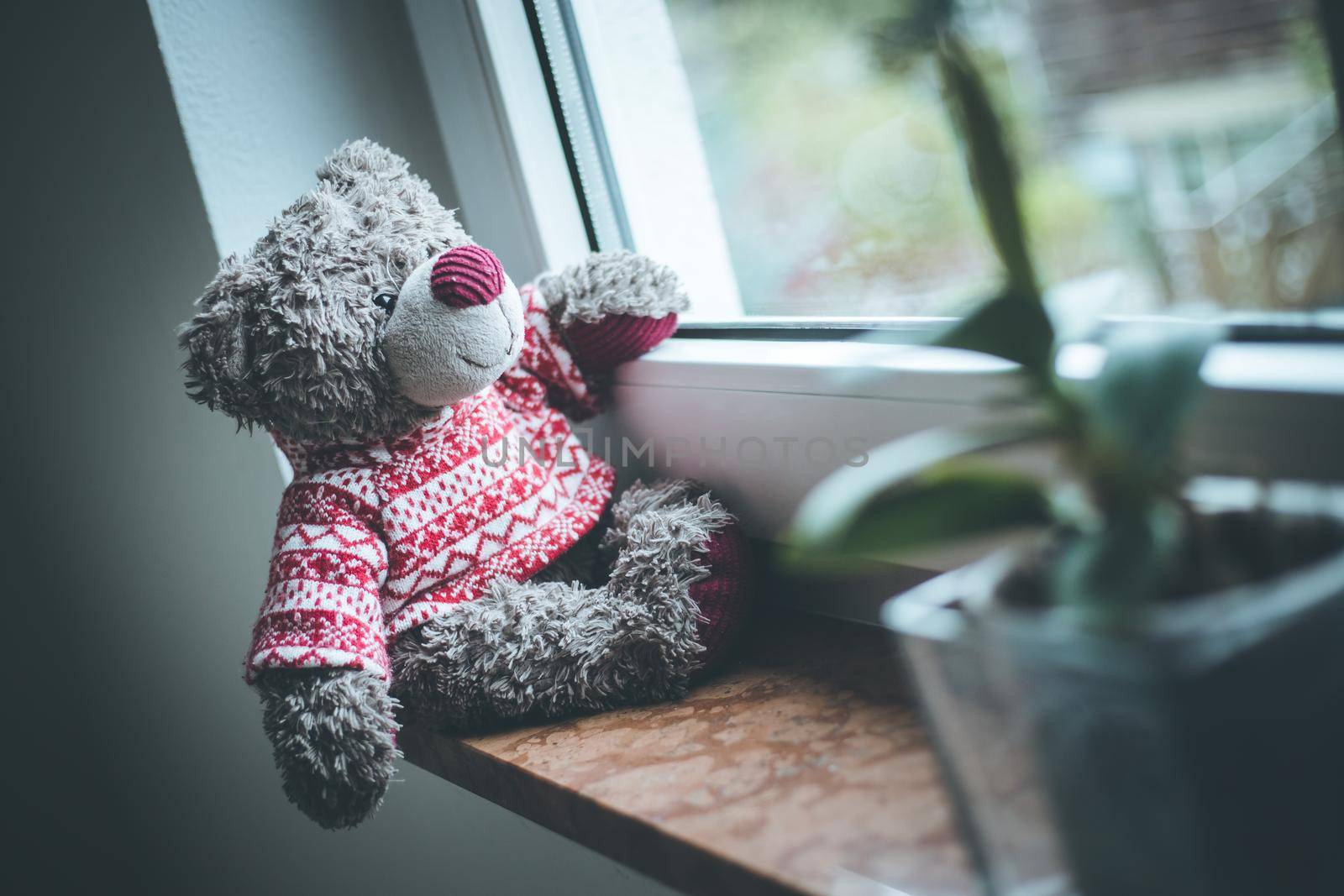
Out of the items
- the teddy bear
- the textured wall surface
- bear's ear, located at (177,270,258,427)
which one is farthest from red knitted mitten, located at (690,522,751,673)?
the textured wall surface

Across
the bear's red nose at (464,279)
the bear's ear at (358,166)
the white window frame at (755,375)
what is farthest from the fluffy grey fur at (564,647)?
the bear's ear at (358,166)

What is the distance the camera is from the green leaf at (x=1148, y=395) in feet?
1.24

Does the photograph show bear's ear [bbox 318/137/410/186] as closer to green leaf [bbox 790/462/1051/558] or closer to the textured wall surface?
the textured wall surface

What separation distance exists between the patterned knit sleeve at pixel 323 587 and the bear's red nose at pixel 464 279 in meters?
0.16

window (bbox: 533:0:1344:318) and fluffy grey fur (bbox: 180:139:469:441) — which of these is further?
fluffy grey fur (bbox: 180:139:469:441)

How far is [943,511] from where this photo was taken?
408mm

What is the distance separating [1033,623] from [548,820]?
41cm

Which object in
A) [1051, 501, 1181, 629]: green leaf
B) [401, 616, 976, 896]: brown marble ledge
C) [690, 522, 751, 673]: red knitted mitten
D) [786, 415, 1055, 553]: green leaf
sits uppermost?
[786, 415, 1055, 553]: green leaf

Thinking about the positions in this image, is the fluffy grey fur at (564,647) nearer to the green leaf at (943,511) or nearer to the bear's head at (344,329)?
the bear's head at (344,329)

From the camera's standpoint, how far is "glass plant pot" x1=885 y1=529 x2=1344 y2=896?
0.36 m

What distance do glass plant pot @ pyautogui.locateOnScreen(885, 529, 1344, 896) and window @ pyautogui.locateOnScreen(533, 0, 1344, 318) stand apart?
0.15 metres

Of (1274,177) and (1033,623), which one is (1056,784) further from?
(1274,177)

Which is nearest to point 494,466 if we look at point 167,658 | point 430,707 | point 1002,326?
point 430,707

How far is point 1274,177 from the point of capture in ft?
1.67
